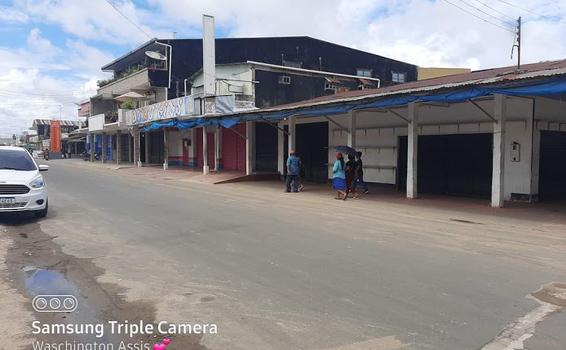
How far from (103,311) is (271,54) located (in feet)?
115

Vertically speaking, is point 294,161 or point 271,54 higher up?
point 271,54

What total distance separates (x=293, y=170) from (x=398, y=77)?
96.7ft

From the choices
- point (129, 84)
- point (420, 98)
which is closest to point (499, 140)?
point (420, 98)

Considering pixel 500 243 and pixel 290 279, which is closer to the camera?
pixel 290 279

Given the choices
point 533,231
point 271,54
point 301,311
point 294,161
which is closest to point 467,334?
point 301,311

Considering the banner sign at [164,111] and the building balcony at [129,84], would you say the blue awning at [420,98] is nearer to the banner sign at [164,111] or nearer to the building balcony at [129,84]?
the banner sign at [164,111]

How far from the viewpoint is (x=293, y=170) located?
18.9m

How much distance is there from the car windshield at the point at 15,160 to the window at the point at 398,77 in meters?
37.1

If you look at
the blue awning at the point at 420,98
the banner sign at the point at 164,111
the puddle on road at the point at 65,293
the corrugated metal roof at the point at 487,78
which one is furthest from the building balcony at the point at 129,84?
the puddle on road at the point at 65,293

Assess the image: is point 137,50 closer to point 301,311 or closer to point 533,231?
point 533,231

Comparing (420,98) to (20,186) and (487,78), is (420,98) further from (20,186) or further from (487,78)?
(20,186)

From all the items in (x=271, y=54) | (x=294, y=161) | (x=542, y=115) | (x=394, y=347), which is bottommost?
(x=394, y=347)

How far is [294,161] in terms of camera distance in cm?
1883

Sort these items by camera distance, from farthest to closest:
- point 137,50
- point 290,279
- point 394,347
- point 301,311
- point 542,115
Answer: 1. point 137,50
2. point 542,115
3. point 290,279
4. point 301,311
5. point 394,347
